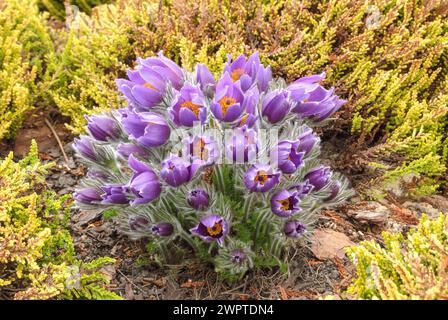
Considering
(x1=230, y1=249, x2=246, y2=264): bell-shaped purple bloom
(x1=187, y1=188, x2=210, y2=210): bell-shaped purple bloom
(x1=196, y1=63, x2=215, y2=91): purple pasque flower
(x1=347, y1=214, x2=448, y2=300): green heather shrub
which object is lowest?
(x1=347, y1=214, x2=448, y2=300): green heather shrub

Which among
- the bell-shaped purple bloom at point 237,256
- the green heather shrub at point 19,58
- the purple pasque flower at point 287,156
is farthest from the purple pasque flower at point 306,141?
the green heather shrub at point 19,58

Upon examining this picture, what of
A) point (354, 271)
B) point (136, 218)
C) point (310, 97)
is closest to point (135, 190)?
point (136, 218)

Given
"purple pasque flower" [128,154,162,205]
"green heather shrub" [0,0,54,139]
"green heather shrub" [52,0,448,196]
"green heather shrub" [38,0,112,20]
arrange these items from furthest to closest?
"green heather shrub" [38,0,112,20], "green heather shrub" [0,0,54,139], "green heather shrub" [52,0,448,196], "purple pasque flower" [128,154,162,205]

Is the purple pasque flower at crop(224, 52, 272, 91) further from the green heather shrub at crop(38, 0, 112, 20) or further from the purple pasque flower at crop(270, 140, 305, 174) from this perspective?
the green heather shrub at crop(38, 0, 112, 20)

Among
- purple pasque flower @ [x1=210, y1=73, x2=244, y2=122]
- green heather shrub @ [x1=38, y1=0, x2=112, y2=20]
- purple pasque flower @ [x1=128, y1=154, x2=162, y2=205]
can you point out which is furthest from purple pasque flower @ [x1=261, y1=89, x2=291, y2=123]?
green heather shrub @ [x1=38, y1=0, x2=112, y2=20]

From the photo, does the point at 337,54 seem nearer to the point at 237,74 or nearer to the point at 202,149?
the point at 237,74

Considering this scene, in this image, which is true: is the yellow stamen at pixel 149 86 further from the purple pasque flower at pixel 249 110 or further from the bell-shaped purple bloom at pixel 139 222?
the bell-shaped purple bloom at pixel 139 222

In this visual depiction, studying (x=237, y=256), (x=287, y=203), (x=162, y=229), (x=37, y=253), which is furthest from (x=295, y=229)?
(x=37, y=253)
